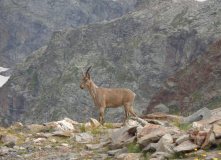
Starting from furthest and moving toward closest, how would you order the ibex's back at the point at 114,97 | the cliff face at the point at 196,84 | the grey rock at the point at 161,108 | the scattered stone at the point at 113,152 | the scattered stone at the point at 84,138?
the grey rock at the point at 161,108
the cliff face at the point at 196,84
the ibex's back at the point at 114,97
the scattered stone at the point at 84,138
the scattered stone at the point at 113,152

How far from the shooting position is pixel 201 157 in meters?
7.79

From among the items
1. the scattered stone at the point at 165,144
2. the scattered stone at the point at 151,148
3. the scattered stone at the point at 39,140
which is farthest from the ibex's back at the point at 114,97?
the scattered stone at the point at 165,144

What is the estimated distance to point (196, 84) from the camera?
155 m

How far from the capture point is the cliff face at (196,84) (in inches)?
5325

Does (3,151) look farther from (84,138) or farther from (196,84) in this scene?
(196,84)

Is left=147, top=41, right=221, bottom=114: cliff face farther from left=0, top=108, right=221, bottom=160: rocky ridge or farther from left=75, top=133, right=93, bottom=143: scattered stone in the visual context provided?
left=0, top=108, right=221, bottom=160: rocky ridge

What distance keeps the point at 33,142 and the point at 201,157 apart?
31.0ft

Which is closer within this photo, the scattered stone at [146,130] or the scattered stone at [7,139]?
the scattered stone at [146,130]

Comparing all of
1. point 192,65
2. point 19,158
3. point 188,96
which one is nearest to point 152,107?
point 188,96

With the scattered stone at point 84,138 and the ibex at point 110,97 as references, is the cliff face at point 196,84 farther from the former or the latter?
the scattered stone at point 84,138

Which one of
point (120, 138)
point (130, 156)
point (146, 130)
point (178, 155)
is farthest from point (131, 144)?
point (178, 155)

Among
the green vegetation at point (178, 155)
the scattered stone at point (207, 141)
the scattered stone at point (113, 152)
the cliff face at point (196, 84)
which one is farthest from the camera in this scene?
the cliff face at point (196, 84)

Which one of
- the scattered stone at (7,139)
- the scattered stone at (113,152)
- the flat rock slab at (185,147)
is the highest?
the flat rock slab at (185,147)

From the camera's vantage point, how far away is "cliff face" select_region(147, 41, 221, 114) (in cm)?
13525
